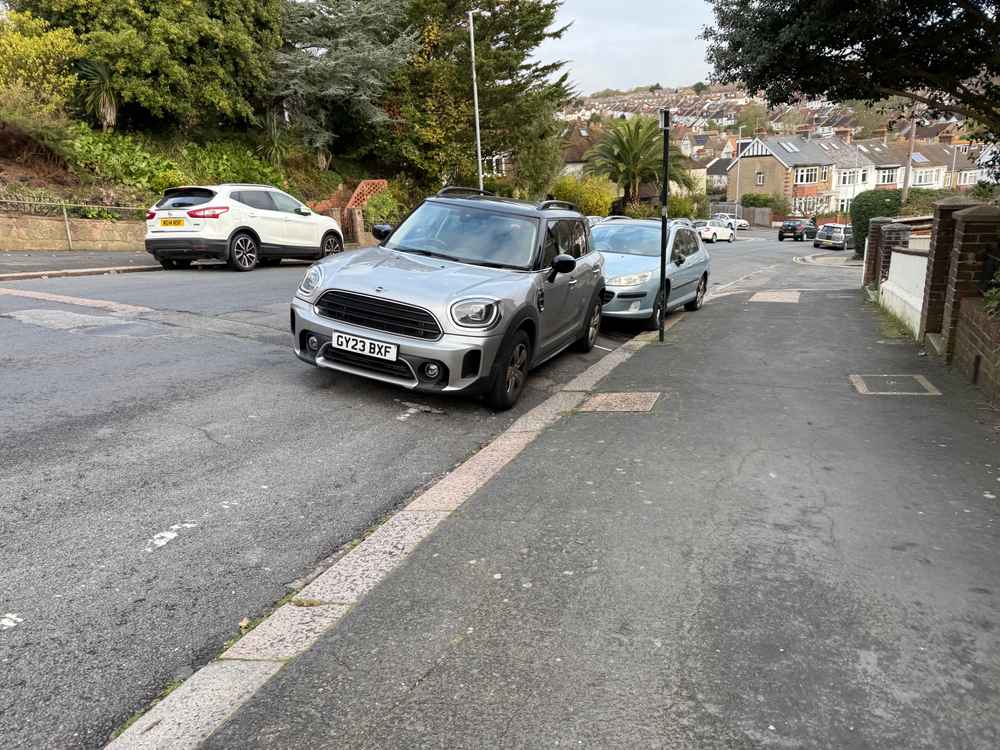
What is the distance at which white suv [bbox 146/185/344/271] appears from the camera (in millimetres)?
13953

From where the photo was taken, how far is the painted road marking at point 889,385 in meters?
7.28

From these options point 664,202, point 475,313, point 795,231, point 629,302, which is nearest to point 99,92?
point 629,302

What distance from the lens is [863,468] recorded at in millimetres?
5098

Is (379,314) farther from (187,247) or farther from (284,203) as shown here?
(284,203)

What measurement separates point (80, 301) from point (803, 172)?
92286mm

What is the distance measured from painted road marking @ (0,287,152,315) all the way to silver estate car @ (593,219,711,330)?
588cm

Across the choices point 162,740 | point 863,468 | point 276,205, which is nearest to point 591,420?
point 863,468

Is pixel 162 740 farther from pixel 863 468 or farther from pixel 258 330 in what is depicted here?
pixel 258 330

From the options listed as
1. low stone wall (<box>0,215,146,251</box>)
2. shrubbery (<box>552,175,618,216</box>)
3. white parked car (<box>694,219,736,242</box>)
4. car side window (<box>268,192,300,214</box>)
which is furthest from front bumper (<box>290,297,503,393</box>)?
white parked car (<box>694,219,736,242</box>)

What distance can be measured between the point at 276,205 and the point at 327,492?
12.4m

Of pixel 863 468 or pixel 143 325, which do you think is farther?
pixel 143 325

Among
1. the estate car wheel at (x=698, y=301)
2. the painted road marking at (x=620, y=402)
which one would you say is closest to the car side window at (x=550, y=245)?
the painted road marking at (x=620, y=402)

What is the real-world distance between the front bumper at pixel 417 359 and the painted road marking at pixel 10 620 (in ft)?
10.8

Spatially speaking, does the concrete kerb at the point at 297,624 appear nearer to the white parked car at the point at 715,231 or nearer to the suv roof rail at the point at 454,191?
the suv roof rail at the point at 454,191
